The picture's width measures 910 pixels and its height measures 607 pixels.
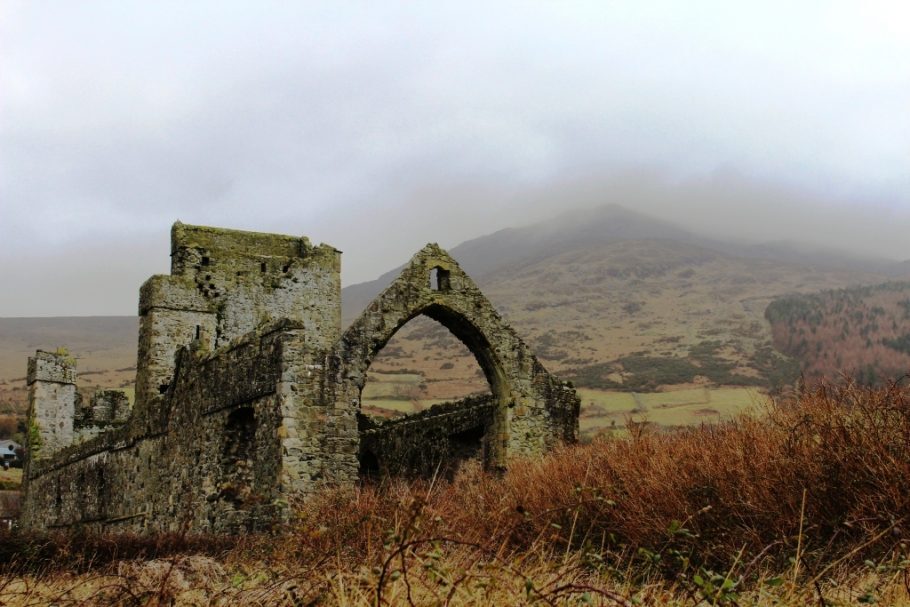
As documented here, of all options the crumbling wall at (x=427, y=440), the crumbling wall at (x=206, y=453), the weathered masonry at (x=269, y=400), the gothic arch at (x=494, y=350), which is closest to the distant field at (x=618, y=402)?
the weathered masonry at (x=269, y=400)

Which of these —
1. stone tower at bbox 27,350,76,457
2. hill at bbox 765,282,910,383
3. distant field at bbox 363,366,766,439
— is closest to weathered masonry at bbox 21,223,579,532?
stone tower at bbox 27,350,76,457

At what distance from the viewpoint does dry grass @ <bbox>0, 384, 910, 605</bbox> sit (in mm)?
7162

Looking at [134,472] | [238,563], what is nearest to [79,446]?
[134,472]

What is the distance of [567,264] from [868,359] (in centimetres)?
8363

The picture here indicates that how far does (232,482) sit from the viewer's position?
16.1 m

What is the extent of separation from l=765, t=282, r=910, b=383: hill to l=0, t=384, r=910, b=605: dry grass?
6182cm

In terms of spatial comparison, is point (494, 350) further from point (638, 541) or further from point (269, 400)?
point (638, 541)

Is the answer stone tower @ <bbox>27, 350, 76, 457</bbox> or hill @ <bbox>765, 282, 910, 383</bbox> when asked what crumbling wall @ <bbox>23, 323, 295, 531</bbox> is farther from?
hill @ <bbox>765, 282, 910, 383</bbox>

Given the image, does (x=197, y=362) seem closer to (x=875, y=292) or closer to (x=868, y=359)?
(x=868, y=359)

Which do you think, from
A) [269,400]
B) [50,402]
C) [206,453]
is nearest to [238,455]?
[206,453]

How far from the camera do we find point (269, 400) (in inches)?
594

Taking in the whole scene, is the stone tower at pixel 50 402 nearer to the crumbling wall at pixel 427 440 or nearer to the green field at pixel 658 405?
the crumbling wall at pixel 427 440

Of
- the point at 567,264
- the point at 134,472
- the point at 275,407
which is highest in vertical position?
the point at 567,264

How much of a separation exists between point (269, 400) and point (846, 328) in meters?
82.6
